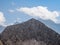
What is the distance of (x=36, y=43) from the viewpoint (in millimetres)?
174375

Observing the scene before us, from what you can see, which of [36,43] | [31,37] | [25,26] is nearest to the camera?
[36,43]

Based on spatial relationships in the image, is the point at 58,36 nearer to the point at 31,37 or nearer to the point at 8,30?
the point at 31,37

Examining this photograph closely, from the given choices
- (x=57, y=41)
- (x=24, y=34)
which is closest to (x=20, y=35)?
(x=24, y=34)

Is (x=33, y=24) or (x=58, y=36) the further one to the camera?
(x=33, y=24)

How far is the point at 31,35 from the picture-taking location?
187 m

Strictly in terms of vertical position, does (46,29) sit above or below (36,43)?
above

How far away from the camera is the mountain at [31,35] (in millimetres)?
177000

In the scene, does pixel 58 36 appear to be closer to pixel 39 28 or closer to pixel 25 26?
pixel 39 28

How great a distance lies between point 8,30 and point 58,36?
150ft

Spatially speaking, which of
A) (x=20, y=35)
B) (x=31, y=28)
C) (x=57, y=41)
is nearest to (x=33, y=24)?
(x=31, y=28)

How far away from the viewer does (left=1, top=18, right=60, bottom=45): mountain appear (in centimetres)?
17700

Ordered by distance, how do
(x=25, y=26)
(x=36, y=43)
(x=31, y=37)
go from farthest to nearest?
(x=25, y=26) < (x=31, y=37) < (x=36, y=43)

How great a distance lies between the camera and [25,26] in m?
199

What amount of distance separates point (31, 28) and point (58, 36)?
82.1 ft
